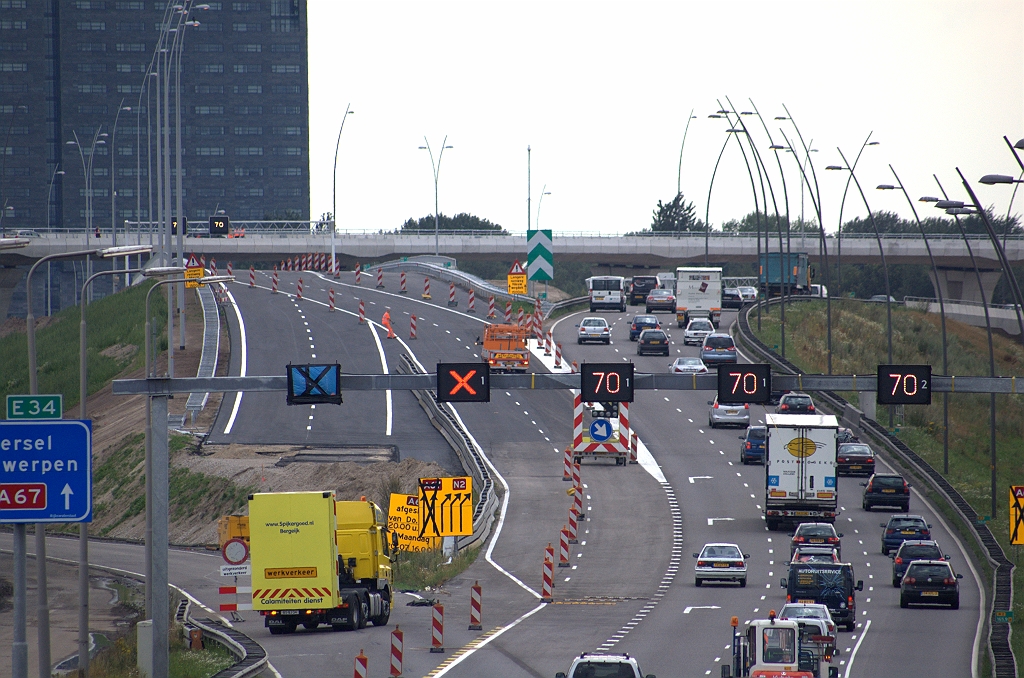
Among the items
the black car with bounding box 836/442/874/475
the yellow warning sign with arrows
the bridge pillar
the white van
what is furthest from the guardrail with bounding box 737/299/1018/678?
the bridge pillar

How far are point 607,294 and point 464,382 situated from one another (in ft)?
221

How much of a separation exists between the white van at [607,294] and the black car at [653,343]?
68.5ft

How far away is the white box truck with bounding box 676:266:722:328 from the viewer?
283 ft

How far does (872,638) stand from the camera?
29.9 m

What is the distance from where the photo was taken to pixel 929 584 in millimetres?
34156

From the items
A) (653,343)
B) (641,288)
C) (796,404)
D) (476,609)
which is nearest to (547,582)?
(476,609)

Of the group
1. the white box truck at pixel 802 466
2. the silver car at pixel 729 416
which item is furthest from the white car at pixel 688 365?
the white box truck at pixel 802 466

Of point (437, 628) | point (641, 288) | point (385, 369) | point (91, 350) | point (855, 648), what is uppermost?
point (641, 288)

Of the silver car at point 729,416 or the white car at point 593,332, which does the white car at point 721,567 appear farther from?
the white car at point 593,332

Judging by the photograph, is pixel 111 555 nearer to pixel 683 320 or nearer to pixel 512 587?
pixel 512 587

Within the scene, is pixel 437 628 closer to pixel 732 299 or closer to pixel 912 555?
pixel 912 555

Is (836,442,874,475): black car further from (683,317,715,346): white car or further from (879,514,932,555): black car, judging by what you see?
(683,317,715,346): white car

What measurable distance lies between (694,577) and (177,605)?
14.5 metres

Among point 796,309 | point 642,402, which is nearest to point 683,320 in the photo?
point 796,309
